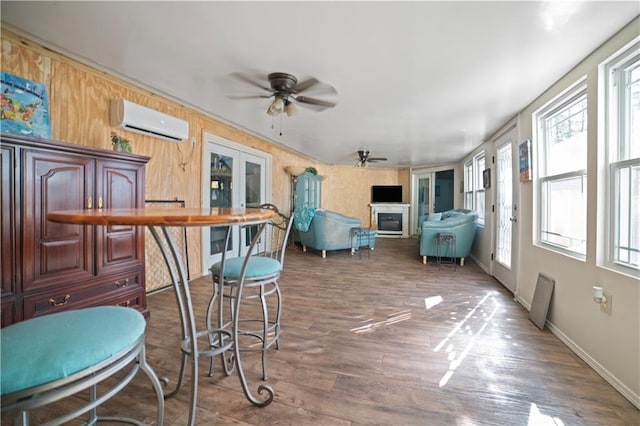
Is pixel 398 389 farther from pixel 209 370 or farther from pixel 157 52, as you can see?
pixel 157 52

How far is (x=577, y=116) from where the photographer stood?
2.18 meters

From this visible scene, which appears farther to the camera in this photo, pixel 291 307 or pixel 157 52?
pixel 291 307

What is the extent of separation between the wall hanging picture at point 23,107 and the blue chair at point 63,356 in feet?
5.81

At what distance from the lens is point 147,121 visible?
278cm

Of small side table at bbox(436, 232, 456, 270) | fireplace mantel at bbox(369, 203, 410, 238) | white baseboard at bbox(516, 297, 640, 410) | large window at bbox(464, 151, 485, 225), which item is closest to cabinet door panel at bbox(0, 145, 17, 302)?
white baseboard at bbox(516, 297, 640, 410)

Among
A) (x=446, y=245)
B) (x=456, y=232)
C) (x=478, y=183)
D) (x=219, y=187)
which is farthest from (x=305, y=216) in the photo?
(x=478, y=183)

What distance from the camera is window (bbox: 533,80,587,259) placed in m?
2.10

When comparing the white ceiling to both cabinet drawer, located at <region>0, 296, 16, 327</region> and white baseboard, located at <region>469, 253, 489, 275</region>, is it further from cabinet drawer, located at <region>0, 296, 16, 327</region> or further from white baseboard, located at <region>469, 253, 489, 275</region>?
white baseboard, located at <region>469, 253, 489, 275</region>

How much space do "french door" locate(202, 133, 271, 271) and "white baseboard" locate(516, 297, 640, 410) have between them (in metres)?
3.30

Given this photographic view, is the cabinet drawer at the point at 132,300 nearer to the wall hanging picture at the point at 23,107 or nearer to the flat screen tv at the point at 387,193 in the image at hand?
the wall hanging picture at the point at 23,107

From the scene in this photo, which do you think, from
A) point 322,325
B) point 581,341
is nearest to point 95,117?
point 322,325

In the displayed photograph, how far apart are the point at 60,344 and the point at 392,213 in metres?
8.15

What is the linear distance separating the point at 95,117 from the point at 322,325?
2.82 m

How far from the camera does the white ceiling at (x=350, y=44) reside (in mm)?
1590
